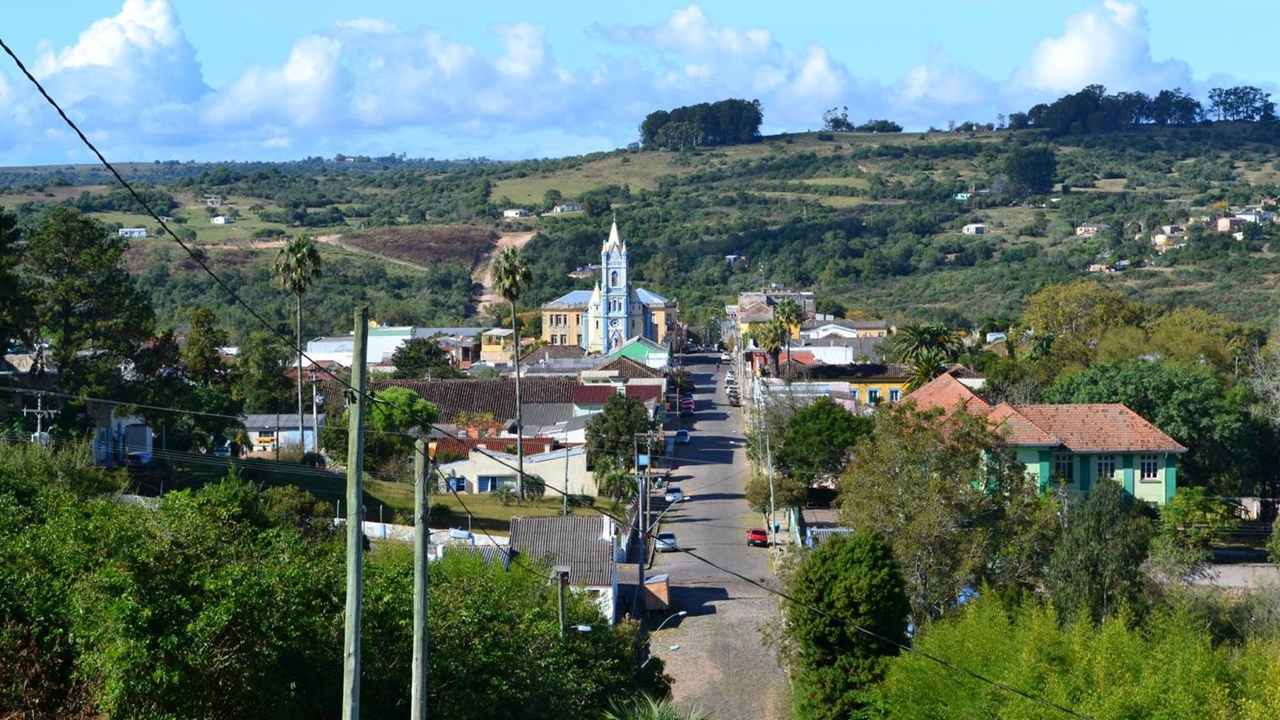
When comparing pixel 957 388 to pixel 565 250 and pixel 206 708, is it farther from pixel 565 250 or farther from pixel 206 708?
pixel 565 250

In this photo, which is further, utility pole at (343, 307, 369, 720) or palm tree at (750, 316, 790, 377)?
palm tree at (750, 316, 790, 377)

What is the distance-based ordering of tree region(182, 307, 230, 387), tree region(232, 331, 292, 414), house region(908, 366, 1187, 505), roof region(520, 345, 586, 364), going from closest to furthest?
house region(908, 366, 1187, 505) < tree region(182, 307, 230, 387) < tree region(232, 331, 292, 414) < roof region(520, 345, 586, 364)

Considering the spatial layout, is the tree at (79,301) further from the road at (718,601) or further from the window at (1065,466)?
the window at (1065,466)

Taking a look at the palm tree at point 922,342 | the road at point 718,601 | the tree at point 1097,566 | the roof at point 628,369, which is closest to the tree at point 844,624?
the road at point 718,601

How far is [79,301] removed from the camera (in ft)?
147

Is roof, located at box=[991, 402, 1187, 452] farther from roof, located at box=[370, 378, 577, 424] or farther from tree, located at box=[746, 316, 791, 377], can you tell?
tree, located at box=[746, 316, 791, 377]

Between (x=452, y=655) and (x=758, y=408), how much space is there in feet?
126

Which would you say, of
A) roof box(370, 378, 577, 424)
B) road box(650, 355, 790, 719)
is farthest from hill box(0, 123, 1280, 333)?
road box(650, 355, 790, 719)

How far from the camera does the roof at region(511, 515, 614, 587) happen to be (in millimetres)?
33875

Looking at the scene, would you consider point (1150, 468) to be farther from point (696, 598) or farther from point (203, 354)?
point (203, 354)

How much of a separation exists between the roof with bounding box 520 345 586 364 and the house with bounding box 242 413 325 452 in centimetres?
3080

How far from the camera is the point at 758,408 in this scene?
2291 inches

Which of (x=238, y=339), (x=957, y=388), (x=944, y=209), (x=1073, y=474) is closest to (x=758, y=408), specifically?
(x=957, y=388)

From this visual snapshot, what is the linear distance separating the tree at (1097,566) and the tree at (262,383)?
3822 cm
